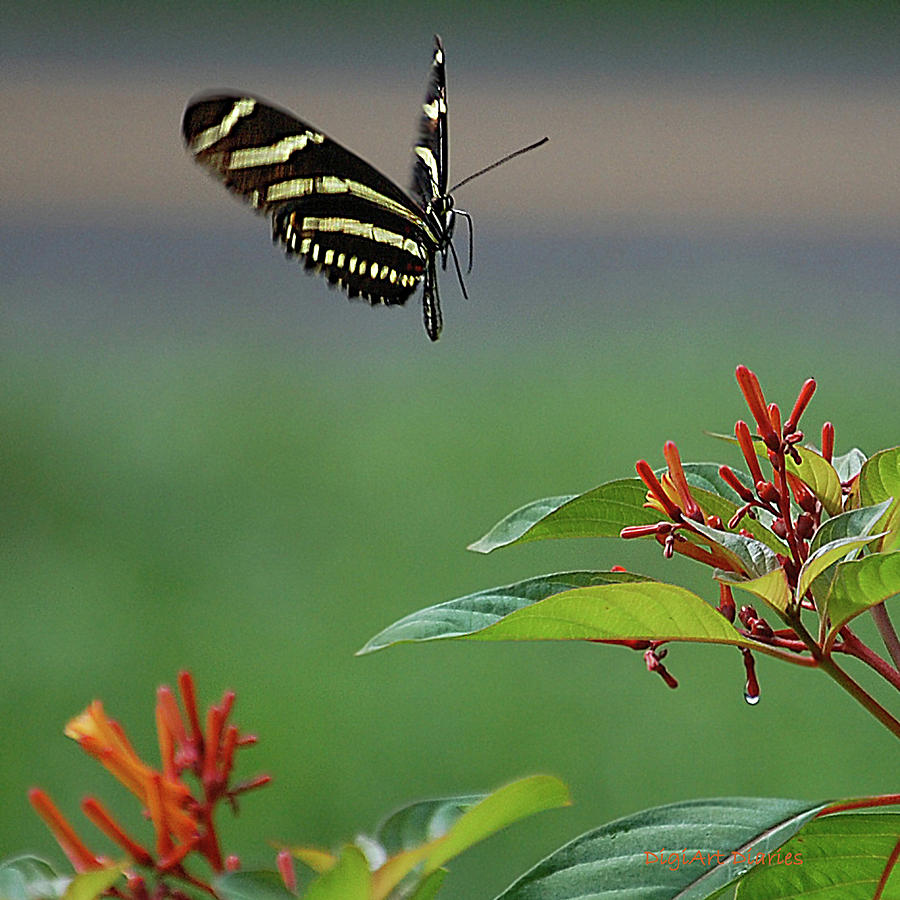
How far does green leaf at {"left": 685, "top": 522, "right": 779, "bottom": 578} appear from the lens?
329mm

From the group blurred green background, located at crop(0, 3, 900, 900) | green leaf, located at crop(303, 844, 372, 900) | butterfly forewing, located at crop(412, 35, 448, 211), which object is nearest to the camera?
green leaf, located at crop(303, 844, 372, 900)

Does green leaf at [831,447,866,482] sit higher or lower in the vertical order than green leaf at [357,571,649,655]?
higher

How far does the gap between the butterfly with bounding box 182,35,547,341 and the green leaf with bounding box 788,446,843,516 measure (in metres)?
0.25

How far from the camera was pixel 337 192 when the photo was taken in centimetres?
64

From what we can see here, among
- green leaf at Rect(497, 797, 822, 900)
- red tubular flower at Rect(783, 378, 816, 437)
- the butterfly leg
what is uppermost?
the butterfly leg

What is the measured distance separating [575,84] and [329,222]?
3191 millimetres

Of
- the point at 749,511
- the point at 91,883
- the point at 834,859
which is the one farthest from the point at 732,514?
the point at 91,883

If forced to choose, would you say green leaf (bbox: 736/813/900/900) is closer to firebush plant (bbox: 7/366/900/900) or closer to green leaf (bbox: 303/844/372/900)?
firebush plant (bbox: 7/366/900/900)

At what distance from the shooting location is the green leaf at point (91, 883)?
238 millimetres

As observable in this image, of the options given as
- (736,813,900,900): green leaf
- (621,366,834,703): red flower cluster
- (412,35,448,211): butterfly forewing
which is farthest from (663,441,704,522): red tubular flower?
(412,35,448,211): butterfly forewing

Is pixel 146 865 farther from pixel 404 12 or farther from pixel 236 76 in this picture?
pixel 404 12

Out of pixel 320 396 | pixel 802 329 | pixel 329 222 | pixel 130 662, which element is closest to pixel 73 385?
pixel 320 396

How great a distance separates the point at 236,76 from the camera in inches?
137

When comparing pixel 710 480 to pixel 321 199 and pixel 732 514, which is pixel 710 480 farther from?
pixel 321 199
